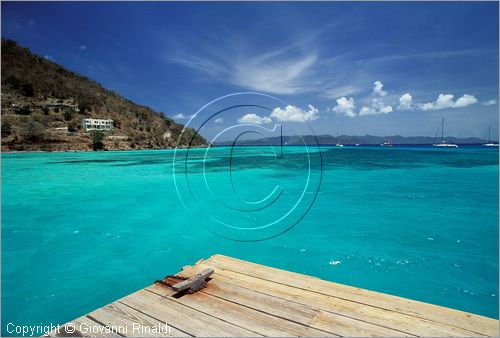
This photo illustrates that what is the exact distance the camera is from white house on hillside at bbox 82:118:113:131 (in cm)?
6600

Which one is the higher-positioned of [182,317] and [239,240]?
[182,317]

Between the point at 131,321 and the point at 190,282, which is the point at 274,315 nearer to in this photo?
the point at 190,282

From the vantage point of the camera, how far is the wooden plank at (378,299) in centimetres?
315

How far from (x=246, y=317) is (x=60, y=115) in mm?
77417

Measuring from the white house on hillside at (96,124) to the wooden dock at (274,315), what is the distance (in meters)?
73.4

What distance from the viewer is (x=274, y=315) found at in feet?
11.0

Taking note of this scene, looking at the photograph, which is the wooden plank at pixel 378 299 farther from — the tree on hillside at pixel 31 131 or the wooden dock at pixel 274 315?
the tree on hillside at pixel 31 131

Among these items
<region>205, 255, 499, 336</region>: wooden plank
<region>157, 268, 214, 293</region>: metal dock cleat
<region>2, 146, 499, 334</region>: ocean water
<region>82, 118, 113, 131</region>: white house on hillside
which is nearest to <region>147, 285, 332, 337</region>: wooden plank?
<region>157, 268, 214, 293</region>: metal dock cleat

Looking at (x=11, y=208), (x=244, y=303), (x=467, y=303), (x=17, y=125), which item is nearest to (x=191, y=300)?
(x=244, y=303)

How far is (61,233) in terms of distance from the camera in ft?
32.0

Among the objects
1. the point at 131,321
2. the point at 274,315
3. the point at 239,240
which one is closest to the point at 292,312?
the point at 274,315

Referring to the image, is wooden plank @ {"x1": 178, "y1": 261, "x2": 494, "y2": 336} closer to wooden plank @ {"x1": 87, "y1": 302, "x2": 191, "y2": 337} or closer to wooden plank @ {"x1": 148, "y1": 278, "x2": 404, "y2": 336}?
wooden plank @ {"x1": 148, "y1": 278, "x2": 404, "y2": 336}

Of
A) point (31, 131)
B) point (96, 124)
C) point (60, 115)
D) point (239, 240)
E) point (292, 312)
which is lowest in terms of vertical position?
point (239, 240)

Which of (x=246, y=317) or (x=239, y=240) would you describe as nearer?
(x=246, y=317)
